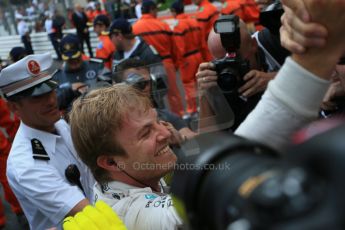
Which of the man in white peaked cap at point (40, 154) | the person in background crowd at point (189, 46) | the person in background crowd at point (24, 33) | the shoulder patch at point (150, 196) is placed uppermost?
the shoulder patch at point (150, 196)

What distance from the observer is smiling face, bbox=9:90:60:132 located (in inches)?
83.0

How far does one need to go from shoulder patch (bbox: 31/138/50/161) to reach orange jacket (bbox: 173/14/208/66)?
4008 mm

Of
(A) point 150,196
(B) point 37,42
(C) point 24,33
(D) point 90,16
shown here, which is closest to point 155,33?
(A) point 150,196

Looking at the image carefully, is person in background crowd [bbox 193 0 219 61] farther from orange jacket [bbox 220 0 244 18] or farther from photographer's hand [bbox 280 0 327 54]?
photographer's hand [bbox 280 0 327 54]

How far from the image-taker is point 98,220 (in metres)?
1.10

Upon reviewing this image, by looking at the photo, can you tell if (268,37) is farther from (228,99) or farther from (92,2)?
(92,2)

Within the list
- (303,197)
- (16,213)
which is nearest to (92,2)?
(16,213)

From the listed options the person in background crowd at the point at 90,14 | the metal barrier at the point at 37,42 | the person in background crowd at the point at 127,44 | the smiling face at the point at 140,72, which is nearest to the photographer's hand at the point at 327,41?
the smiling face at the point at 140,72

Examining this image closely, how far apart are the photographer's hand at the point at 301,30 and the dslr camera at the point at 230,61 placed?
2.94ft

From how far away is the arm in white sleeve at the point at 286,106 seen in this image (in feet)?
2.29

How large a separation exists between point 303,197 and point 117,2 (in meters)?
13.7

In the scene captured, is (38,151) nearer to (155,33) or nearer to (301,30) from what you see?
(301,30)

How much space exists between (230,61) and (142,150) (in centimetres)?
64

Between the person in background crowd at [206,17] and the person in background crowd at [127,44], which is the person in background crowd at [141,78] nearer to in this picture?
the person in background crowd at [127,44]
